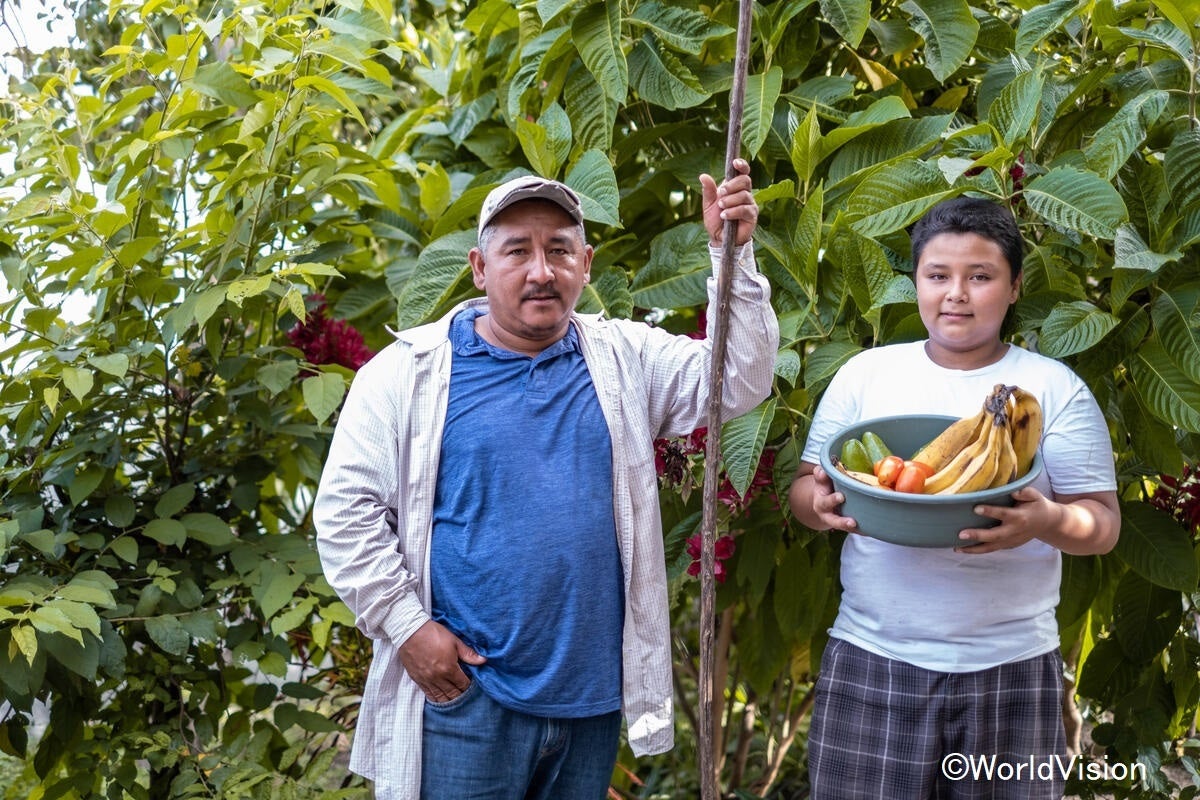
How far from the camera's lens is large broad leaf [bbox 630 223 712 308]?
2.09m

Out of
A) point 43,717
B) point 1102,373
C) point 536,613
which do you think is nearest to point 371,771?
point 536,613

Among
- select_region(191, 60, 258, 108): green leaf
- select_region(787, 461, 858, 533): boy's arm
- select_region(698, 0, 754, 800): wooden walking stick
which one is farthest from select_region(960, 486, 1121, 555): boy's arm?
select_region(191, 60, 258, 108): green leaf

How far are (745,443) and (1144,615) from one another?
2.76ft

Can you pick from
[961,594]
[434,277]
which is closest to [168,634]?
[434,277]

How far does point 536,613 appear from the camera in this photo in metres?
1.55

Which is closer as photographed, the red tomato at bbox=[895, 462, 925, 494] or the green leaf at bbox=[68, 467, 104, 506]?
the red tomato at bbox=[895, 462, 925, 494]

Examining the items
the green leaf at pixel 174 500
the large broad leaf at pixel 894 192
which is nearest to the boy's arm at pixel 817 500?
A: the large broad leaf at pixel 894 192

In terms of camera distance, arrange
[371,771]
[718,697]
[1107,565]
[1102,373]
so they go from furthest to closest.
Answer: [718,697]
[1107,565]
[1102,373]
[371,771]

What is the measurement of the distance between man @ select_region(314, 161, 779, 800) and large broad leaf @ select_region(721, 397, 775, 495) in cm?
19

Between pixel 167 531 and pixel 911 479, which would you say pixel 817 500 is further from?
pixel 167 531

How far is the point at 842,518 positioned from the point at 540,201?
58cm

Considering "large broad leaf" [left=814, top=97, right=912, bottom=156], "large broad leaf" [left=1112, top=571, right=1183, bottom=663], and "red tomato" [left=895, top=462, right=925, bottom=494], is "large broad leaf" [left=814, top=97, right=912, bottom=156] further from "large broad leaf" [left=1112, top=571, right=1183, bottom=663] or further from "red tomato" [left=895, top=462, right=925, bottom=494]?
"large broad leaf" [left=1112, top=571, right=1183, bottom=663]

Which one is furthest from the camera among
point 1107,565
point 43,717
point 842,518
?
point 43,717

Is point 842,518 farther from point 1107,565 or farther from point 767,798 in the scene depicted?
point 767,798
